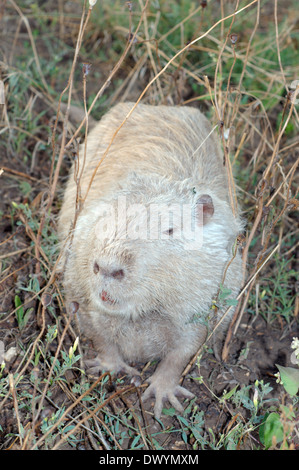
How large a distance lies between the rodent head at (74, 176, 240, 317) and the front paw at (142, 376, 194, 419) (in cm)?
45

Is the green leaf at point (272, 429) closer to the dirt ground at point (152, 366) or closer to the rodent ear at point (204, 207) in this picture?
the dirt ground at point (152, 366)

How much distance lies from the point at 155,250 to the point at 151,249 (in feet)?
0.07

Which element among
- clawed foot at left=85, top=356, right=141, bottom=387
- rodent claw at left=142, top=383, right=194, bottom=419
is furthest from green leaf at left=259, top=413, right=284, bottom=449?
clawed foot at left=85, top=356, right=141, bottom=387

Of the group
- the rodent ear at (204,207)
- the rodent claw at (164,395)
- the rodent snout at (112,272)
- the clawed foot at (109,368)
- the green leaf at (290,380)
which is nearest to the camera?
the rodent snout at (112,272)

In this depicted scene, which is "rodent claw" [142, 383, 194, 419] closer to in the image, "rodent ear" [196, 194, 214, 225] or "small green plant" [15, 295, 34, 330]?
"small green plant" [15, 295, 34, 330]

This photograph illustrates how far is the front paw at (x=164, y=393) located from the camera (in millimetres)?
2645

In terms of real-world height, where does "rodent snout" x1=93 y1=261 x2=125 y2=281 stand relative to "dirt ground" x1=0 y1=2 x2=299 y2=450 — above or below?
above

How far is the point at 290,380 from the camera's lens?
2316 millimetres

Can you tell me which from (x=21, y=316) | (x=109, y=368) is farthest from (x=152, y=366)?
(x=21, y=316)

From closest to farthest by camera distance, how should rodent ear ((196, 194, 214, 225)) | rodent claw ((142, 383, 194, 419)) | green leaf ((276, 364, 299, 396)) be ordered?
green leaf ((276, 364, 299, 396)) < rodent ear ((196, 194, 214, 225)) < rodent claw ((142, 383, 194, 419))

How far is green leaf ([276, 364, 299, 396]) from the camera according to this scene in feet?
7.54

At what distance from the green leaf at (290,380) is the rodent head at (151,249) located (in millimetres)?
452

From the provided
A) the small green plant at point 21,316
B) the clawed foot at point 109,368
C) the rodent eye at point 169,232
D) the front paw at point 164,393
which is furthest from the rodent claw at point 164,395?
the rodent eye at point 169,232
